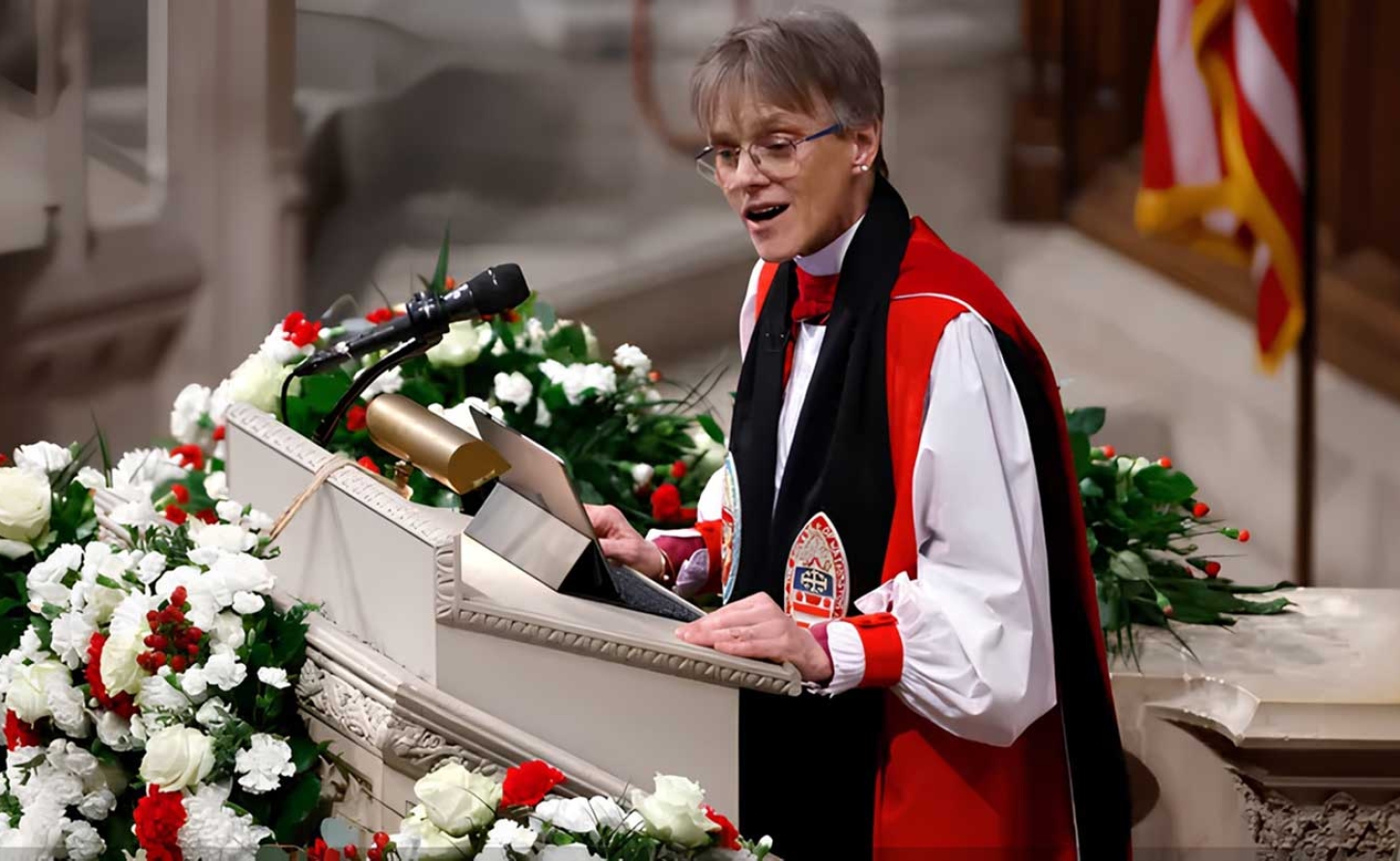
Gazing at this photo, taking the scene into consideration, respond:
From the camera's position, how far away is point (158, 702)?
1.83 metres

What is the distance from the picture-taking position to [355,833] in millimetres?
1715

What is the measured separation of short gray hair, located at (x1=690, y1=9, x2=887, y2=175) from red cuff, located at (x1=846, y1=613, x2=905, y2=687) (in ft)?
1.92

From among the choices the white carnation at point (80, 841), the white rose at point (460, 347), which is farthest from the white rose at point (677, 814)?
the white rose at point (460, 347)

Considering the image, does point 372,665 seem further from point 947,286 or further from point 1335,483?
point 1335,483

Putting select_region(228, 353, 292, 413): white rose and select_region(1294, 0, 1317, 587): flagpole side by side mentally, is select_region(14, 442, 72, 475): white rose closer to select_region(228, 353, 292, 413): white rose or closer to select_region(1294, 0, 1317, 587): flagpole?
select_region(228, 353, 292, 413): white rose

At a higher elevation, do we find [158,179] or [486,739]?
[486,739]

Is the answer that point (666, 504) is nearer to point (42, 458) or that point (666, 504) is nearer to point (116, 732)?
point (42, 458)

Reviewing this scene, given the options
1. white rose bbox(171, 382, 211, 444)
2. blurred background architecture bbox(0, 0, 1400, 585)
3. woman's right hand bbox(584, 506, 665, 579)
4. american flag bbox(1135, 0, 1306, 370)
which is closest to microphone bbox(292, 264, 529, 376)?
woman's right hand bbox(584, 506, 665, 579)

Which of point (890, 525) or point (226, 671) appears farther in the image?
point (890, 525)

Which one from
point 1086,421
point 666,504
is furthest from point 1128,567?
point 666,504

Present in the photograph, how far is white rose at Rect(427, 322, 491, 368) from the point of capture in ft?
10.9

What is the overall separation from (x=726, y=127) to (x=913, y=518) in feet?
1.67

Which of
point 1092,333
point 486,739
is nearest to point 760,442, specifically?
point 486,739

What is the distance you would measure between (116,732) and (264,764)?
0.23 m
